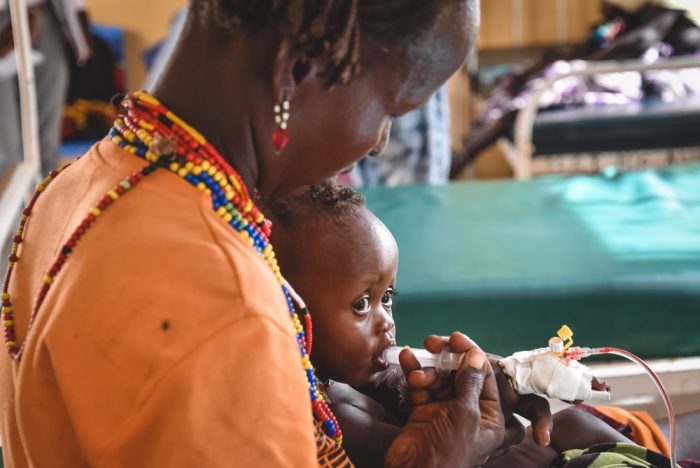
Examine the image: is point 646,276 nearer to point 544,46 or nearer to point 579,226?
point 579,226

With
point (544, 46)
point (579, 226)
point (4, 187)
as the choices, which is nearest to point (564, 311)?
point (579, 226)

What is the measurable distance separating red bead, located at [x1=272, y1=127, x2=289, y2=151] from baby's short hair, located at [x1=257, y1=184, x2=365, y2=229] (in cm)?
51

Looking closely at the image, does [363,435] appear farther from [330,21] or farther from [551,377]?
[330,21]

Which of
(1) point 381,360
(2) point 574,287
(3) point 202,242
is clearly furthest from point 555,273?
(3) point 202,242

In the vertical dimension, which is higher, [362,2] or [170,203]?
[362,2]

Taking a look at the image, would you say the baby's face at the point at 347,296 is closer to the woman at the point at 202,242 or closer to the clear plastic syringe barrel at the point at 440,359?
the clear plastic syringe barrel at the point at 440,359

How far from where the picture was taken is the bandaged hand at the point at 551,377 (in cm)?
115

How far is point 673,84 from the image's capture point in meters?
5.06

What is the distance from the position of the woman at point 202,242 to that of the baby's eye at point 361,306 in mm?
444

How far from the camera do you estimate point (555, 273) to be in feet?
7.43

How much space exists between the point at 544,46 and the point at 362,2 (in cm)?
623

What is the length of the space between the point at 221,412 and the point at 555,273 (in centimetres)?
169

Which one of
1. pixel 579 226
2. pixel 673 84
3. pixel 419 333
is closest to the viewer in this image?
pixel 419 333

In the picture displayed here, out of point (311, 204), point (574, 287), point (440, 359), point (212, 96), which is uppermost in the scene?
point (212, 96)
